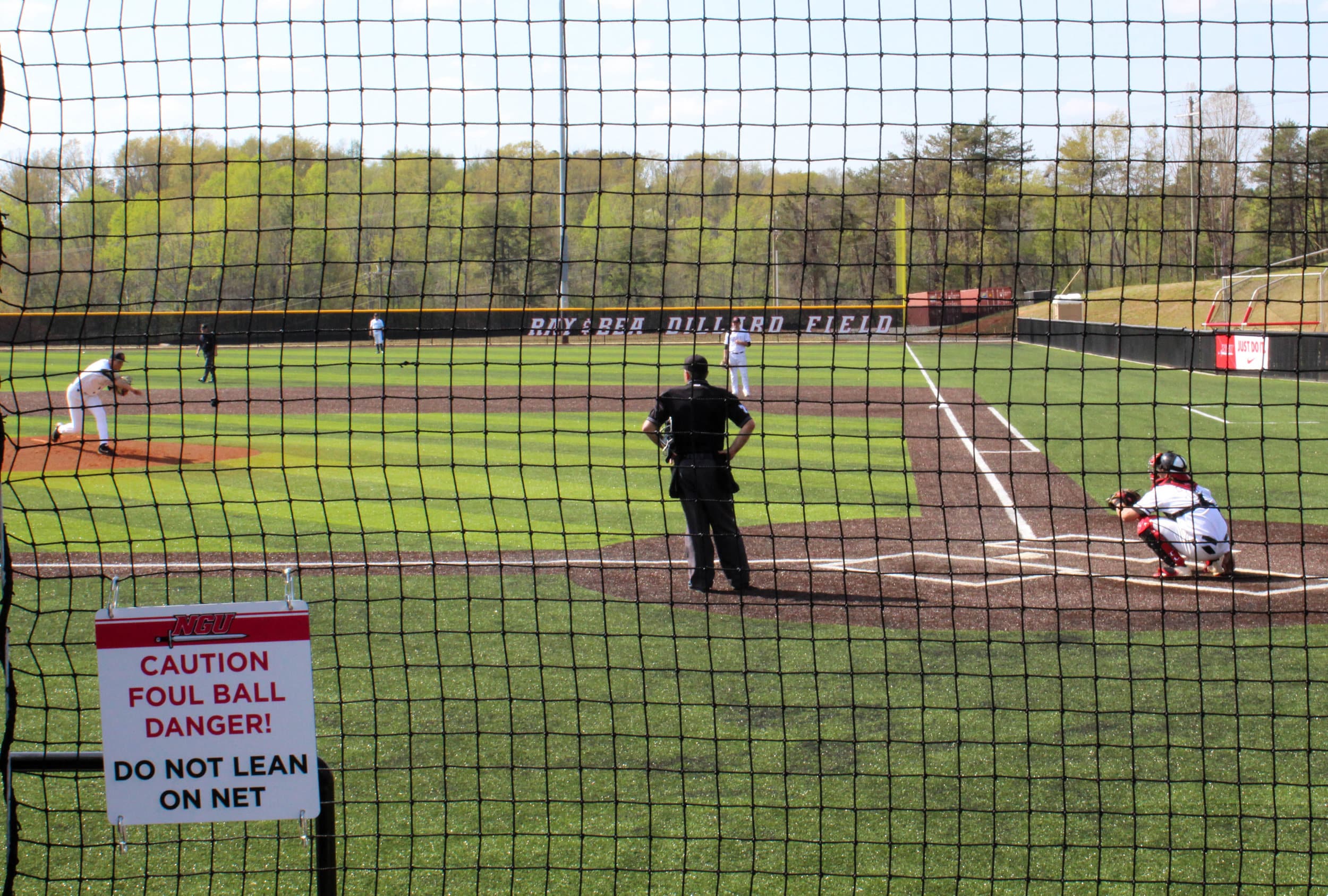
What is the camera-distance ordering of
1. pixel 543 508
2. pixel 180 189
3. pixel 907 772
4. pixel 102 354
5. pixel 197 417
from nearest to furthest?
pixel 907 772 → pixel 543 508 → pixel 197 417 → pixel 102 354 → pixel 180 189

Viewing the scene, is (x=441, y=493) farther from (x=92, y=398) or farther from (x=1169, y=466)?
(x=1169, y=466)

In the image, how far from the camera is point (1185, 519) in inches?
332

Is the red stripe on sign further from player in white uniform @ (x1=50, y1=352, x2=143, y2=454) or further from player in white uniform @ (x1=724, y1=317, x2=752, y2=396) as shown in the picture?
player in white uniform @ (x1=724, y1=317, x2=752, y2=396)

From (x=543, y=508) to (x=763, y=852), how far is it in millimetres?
7758

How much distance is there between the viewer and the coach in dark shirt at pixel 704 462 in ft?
26.2

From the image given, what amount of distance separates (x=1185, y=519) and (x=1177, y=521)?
64 millimetres

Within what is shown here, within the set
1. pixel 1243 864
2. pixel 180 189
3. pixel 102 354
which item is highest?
pixel 180 189

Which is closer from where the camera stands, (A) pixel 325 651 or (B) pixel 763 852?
(B) pixel 763 852

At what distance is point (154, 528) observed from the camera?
1067 cm

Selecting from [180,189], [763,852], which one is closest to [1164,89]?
[763,852]

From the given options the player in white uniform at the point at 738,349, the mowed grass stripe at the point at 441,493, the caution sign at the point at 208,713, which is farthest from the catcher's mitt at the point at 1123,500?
the player in white uniform at the point at 738,349

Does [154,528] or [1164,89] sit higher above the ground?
[1164,89]

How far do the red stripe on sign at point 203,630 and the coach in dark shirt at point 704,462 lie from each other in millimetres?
4888

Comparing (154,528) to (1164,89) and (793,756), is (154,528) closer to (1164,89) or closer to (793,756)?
(793,756)
